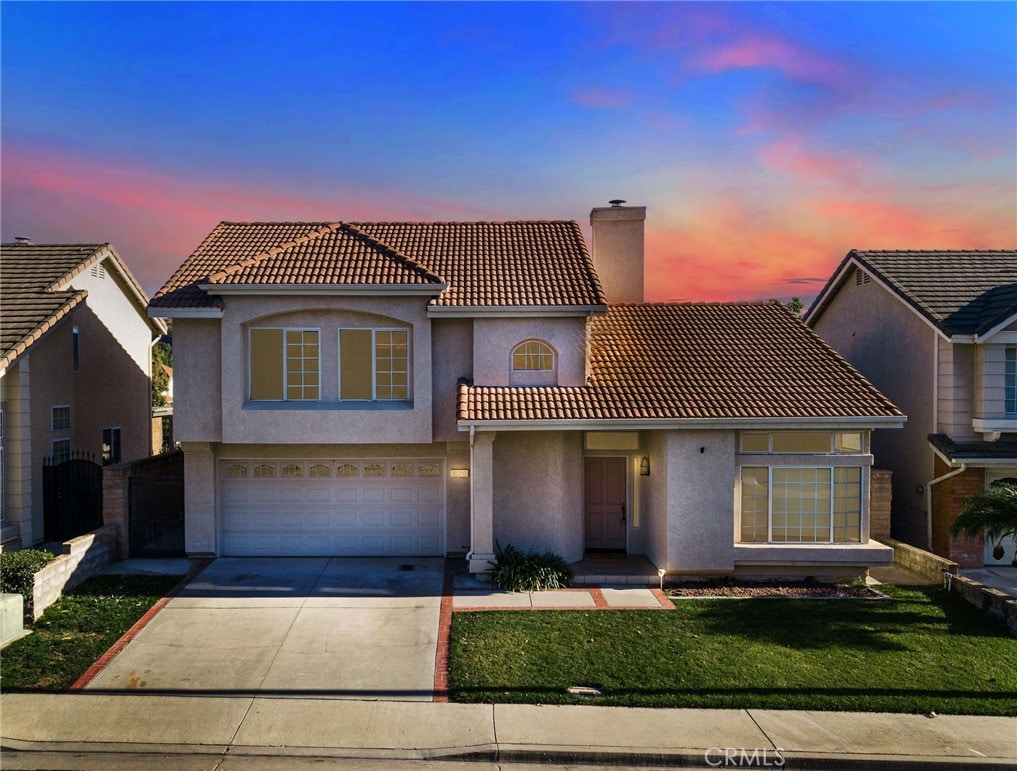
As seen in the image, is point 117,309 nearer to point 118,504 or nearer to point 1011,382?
point 118,504

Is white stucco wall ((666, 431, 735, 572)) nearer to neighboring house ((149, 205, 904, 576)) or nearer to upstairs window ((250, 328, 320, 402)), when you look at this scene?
neighboring house ((149, 205, 904, 576))

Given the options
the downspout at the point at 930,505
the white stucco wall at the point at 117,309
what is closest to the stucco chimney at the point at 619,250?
the downspout at the point at 930,505

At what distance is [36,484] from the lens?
15203mm

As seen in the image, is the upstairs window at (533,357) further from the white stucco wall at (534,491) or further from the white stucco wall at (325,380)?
the white stucco wall at (325,380)

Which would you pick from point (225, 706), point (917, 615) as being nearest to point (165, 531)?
point (225, 706)

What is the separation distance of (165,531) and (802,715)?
42.8 ft

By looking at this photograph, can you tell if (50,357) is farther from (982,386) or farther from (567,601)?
(982,386)

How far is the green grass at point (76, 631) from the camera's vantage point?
30.8ft

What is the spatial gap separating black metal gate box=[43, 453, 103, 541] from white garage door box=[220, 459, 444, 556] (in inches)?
137

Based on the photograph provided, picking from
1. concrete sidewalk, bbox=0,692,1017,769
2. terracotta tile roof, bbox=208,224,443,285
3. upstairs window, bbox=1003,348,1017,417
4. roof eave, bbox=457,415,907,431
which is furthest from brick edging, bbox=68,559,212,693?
upstairs window, bbox=1003,348,1017,417

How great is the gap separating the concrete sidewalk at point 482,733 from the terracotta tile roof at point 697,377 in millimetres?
5856

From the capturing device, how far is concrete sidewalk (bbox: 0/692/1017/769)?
7.70 metres

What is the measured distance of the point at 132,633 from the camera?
10.9 meters

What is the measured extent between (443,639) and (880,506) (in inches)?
432
